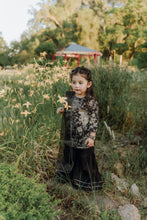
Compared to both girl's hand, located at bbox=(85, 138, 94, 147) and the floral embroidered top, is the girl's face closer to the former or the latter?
the floral embroidered top

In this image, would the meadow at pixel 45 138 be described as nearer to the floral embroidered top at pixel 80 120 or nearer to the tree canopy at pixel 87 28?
A: the floral embroidered top at pixel 80 120

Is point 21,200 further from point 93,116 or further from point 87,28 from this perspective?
point 87,28

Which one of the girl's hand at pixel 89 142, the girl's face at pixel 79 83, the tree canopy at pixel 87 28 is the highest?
the tree canopy at pixel 87 28

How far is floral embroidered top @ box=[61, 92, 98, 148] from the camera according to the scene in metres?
2.60

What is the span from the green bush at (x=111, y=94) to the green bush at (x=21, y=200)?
10.3 ft

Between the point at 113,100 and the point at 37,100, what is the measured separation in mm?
2328

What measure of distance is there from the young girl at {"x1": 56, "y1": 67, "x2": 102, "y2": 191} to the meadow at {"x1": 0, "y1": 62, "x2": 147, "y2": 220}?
0.18 metres

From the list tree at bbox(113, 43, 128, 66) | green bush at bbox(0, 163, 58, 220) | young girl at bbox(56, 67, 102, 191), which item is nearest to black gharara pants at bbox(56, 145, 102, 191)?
young girl at bbox(56, 67, 102, 191)

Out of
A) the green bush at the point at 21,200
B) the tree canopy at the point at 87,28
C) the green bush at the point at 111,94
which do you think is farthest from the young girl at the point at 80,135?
the tree canopy at the point at 87,28

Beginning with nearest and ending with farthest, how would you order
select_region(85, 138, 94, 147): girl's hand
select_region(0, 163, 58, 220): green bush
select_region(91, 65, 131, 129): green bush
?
select_region(0, 163, 58, 220): green bush
select_region(85, 138, 94, 147): girl's hand
select_region(91, 65, 131, 129): green bush

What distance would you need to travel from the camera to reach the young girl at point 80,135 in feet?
8.46

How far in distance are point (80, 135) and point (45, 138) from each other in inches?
20.0

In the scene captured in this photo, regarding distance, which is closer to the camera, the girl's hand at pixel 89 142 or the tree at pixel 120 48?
the girl's hand at pixel 89 142

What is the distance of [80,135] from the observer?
103 inches
